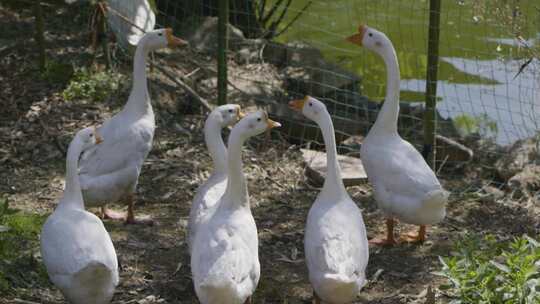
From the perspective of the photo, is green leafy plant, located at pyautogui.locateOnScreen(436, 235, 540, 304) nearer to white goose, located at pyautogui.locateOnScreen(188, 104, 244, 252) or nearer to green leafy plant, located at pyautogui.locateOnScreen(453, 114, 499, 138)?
white goose, located at pyautogui.locateOnScreen(188, 104, 244, 252)

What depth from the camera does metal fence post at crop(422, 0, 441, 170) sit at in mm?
7755

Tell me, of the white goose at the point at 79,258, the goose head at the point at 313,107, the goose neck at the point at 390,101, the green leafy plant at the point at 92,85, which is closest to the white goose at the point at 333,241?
the goose head at the point at 313,107

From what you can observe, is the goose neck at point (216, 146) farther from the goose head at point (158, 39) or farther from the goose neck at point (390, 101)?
the goose neck at point (390, 101)

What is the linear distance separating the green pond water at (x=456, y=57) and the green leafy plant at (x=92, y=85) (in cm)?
240

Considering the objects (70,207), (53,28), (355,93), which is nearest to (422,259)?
(70,207)

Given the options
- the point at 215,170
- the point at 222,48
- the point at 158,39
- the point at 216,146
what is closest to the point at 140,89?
the point at 158,39

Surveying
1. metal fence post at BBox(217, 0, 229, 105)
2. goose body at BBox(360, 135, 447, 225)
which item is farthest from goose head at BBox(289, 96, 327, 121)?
metal fence post at BBox(217, 0, 229, 105)

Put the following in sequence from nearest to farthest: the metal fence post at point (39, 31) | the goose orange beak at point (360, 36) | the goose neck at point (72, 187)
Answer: the goose neck at point (72, 187) → the goose orange beak at point (360, 36) → the metal fence post at point (39, 31)

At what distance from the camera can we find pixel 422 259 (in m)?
6.70

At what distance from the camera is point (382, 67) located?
12.4m

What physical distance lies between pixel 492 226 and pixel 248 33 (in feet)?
16.1

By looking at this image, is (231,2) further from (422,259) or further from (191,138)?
(422,259)

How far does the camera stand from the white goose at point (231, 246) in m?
5.17

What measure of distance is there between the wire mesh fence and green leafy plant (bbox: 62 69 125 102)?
90cm
